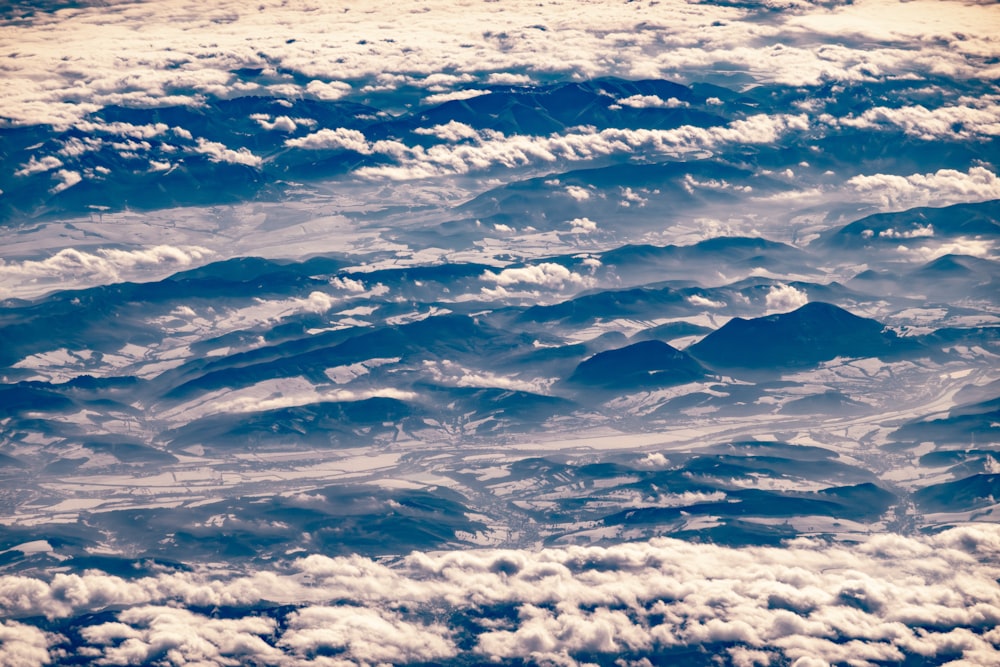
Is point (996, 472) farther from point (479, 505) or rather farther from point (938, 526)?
point (479, 505)

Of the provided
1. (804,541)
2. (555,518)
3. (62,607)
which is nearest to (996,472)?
(804,541)

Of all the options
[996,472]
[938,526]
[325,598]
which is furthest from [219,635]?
[996,472]

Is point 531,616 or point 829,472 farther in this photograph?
point 829,472

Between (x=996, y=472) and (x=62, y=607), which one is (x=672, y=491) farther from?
(x=62, y=607)

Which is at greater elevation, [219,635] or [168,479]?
[219,635]

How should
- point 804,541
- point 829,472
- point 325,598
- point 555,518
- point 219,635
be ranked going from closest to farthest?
point 219,635, point 325,598, point 804,541, point 555,518, point 829,472

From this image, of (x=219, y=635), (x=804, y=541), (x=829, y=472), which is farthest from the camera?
(x=829, y=472)

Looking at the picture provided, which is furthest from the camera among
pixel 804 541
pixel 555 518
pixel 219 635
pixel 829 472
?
pixel 829 472

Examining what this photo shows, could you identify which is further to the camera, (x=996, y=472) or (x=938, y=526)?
(x=996, y=472)
